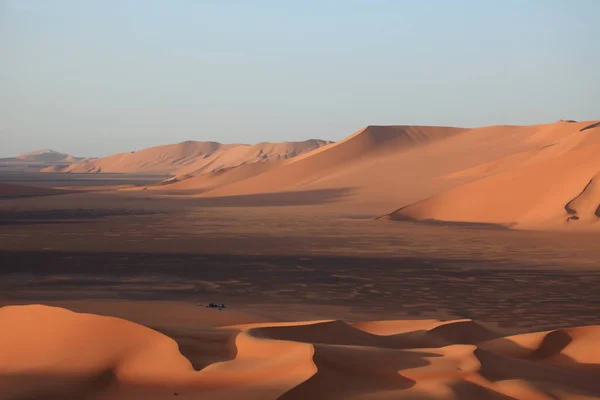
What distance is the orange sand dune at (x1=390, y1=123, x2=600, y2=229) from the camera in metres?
28.8

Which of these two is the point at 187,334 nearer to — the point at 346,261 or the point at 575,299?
the point at 575,299

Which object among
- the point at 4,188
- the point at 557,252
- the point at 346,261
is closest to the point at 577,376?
the point at 346,261

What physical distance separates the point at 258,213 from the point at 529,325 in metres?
26.9

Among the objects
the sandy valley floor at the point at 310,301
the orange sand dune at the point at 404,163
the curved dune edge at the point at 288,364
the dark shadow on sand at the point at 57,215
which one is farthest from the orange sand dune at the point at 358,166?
the curved dune edge at the point at 288,364

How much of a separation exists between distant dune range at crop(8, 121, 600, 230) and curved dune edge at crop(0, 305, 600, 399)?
19.3m

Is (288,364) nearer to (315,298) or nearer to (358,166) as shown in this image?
(315,298)

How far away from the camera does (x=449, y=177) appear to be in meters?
55.7

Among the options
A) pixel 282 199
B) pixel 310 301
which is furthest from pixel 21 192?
pixel 310 301

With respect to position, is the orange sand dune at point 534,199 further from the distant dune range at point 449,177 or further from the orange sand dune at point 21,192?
the orange sand dune at point 21,192

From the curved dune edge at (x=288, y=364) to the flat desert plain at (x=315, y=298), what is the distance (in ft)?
0.07

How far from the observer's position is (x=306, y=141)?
174 m

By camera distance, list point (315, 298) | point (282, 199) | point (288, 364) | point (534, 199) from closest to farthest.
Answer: point (288, 364)
point (315, 298)
point (534, 199)
point (282, 199)

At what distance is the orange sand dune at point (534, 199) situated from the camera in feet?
94.4

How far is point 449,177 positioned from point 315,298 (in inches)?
1698
